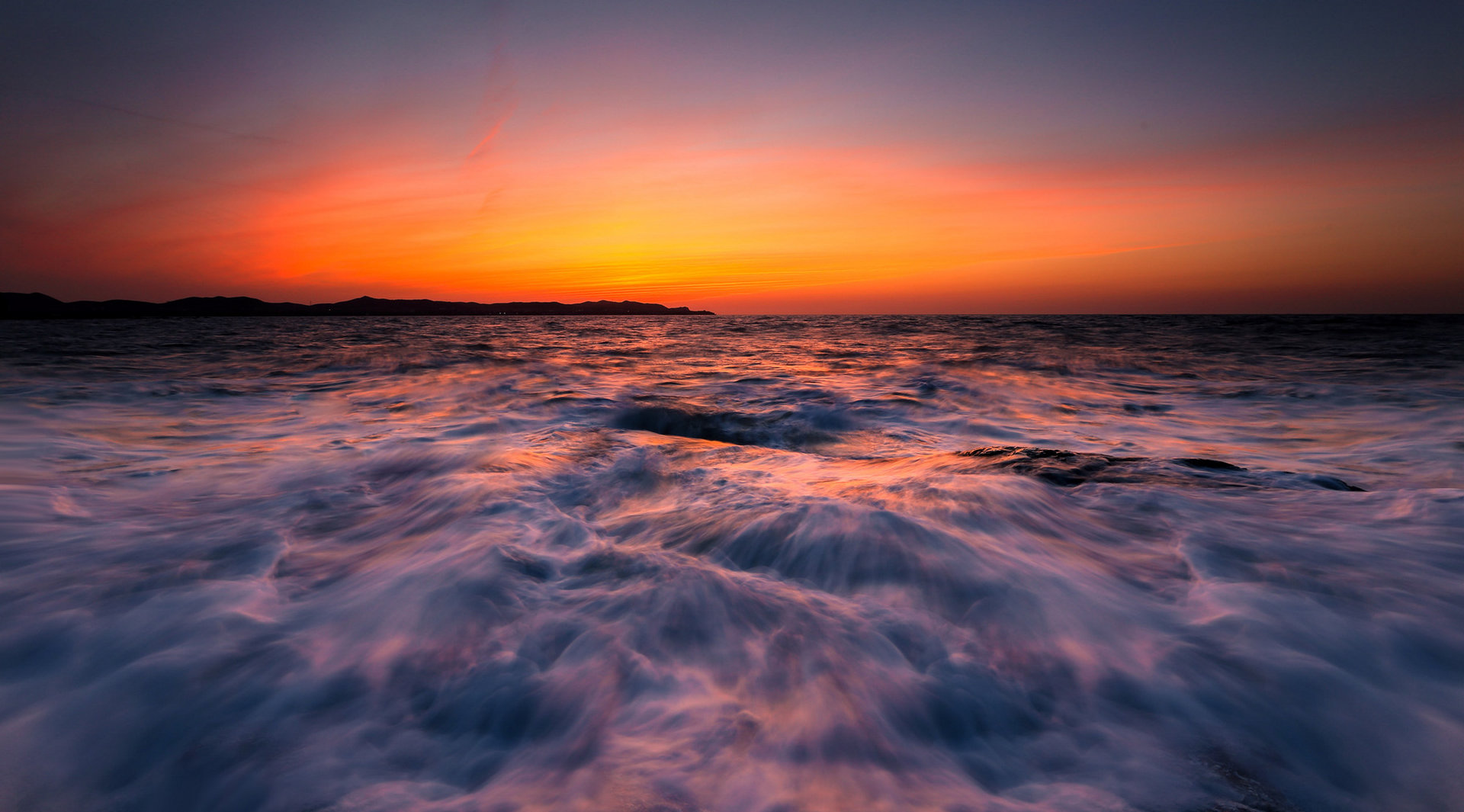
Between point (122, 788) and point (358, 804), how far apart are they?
75 centimetres

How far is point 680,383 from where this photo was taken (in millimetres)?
11062

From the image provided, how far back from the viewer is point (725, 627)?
2498mm

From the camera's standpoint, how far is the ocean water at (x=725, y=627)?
172 centimetres

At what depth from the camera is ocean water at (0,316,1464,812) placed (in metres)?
1.72

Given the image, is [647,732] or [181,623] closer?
[647,732]

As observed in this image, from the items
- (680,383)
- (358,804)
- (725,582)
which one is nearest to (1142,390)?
(680,383)

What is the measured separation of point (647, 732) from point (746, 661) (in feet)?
1.70

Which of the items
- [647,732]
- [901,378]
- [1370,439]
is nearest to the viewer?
[647,732]

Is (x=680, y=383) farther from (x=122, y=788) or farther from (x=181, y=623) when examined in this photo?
(x=122, y=788)

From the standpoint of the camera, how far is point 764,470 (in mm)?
4801

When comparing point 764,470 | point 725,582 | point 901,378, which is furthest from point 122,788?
point 901,378

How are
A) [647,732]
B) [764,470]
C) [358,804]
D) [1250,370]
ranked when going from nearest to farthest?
1. [358,804]
2. [647,732]
3. [764,470]
4. [1250,370]

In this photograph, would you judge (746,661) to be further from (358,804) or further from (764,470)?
(764,470)

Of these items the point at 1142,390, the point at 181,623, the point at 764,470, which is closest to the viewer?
the point at 181,623
